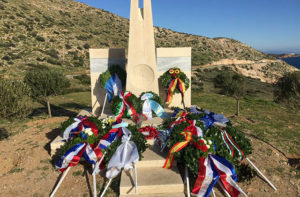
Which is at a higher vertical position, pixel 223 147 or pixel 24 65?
pixel 24 65

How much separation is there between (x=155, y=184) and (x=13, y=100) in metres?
6.60

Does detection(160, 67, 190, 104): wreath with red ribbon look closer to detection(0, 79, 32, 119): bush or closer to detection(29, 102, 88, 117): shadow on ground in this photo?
detection(0, 79, 32, 119): bush

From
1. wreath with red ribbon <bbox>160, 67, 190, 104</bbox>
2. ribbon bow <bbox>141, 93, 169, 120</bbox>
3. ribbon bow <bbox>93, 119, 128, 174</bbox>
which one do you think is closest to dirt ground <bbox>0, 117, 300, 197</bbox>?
ribbon bow <bbox>93, 119, 128, 174</bbox>

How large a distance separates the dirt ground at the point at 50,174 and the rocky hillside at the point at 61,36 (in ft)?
63.5

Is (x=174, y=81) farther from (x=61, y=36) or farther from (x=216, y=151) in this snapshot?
(x=61, y=36)

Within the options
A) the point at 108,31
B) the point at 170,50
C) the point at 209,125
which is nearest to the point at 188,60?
the point at 170,50

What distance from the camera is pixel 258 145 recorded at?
7.84 metres

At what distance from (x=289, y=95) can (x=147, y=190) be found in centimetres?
990

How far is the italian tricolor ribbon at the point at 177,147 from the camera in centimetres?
559

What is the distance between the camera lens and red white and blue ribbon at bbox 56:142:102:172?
5.75 meters

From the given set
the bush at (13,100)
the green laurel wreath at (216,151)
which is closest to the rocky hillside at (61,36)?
the bush at (13,100)

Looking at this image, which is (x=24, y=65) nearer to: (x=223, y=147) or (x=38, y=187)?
(x=38, y=187)

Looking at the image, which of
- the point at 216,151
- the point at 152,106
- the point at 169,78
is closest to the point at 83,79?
the point at 169,78

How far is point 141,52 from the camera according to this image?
9.77 meters
